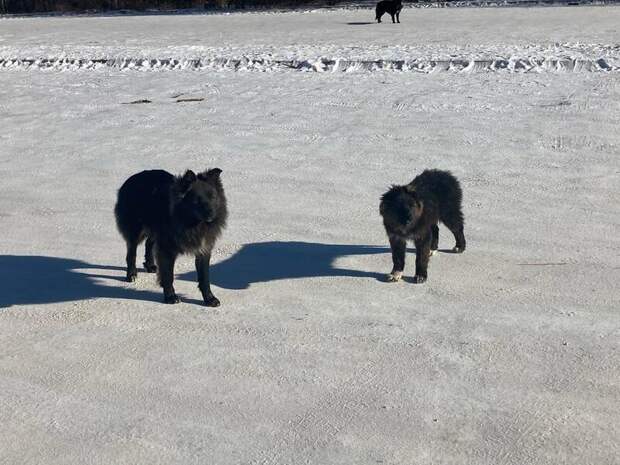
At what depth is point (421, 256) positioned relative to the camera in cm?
778

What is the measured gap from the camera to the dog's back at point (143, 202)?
7.32 m

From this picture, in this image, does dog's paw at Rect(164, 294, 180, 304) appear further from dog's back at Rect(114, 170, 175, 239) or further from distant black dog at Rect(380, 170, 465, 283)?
distant black dog at Rect(380, 170, 465, 283)

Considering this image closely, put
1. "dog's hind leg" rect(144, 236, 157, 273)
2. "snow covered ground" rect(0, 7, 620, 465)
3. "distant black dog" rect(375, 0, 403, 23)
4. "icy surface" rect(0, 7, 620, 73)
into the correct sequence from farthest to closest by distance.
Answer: "distant black dog" rect(375, 0, 403, 23), "icy surface" rect(0, 7, 620, 73), "dog's hind leg" rect(144, 236, 157, 273), "snow covered ground" rect(0, 7, 620, 465)

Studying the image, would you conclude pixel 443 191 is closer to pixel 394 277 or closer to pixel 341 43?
pixel 394 277

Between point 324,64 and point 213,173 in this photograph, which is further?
point 324,64

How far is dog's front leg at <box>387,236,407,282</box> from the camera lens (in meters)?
7.80

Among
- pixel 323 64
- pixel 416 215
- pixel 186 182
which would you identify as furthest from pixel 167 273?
pixel 323 64

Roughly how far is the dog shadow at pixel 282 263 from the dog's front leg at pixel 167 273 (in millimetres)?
613

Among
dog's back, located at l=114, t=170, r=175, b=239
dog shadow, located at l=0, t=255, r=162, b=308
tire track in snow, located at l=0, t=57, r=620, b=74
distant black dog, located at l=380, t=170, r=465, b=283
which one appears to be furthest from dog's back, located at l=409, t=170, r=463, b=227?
tire track in snow, located at l=0, t=57, r=620, b=74

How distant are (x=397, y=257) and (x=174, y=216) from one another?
199 centimetres

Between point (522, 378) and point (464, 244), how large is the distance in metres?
2.84

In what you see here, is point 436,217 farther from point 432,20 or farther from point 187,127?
point 432,20

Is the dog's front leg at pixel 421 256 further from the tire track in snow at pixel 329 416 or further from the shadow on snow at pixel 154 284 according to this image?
the tire track in snow at pixel 329 416

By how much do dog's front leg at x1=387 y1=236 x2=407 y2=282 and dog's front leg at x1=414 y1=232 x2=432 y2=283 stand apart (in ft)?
0.39
